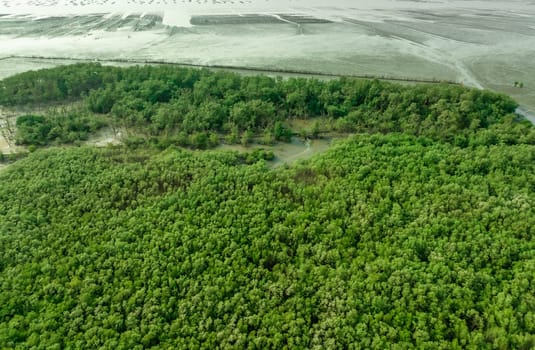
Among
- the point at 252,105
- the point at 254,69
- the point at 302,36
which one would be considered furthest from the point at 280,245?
the point at 302,36

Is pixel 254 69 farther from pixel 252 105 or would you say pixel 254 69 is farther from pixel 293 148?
pixel 293 148

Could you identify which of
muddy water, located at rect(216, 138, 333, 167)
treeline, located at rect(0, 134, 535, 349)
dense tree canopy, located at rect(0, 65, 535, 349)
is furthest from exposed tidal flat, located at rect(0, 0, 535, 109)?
treeline, located at rect(0, 134, 535, 349)

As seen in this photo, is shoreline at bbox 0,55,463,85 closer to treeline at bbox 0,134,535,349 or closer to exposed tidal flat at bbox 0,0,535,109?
exposed tidal flat at bbox 0,0,535,109

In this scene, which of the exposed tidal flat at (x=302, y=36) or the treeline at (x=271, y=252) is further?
the exposed tidal flat at (x=302, y=36)

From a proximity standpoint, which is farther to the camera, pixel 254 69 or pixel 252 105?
pixel 254 69

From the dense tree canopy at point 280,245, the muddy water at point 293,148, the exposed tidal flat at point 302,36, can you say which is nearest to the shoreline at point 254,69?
the exposed tidal flat at point 302,36

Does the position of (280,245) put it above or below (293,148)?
below

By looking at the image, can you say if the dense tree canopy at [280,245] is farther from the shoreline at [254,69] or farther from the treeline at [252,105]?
the shoreline at [254,69]
